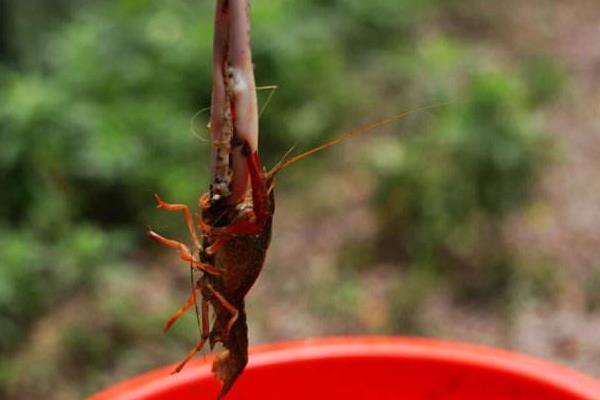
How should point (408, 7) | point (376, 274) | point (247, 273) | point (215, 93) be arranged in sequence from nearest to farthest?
point (215, 93) < point (247, 273) < point (376, 274) < point (408, 7)

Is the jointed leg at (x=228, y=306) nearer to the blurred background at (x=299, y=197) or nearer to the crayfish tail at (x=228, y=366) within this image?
the crayfish tail at (x=228, y=366)

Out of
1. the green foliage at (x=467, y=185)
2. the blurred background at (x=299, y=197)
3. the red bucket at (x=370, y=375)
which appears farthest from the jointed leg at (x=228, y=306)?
the green foliage at (x=467, y=185)

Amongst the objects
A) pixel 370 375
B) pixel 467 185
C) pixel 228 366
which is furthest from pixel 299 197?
pixel 228 366

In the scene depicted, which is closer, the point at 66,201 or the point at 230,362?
the point at 230,362

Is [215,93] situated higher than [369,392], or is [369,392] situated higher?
[215,93]

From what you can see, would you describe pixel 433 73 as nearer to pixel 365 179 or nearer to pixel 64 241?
pixel 365 179

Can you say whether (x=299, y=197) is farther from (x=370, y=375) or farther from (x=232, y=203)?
(x=232, y=203)

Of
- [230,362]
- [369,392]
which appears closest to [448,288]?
[369,392]
